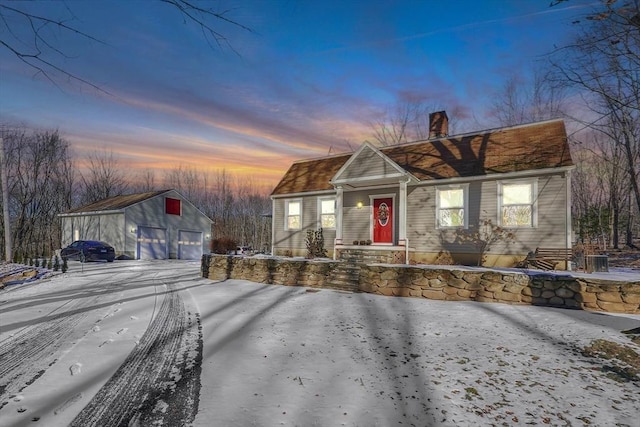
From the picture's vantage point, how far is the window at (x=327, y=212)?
50.9 feet

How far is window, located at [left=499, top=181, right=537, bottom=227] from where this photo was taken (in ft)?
38.2

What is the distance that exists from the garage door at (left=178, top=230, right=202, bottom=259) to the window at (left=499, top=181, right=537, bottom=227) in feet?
78.0

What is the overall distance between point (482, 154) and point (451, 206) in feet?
7.56

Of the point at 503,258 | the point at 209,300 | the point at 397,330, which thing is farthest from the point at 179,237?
the point at 397,330

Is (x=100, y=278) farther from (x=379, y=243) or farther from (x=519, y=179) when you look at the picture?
(x=519, y=179)

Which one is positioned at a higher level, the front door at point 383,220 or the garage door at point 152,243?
the front door at point 383,220

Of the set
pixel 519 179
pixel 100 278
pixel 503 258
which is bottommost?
pixel 100 278

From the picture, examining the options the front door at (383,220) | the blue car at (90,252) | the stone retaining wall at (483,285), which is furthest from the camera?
the blue car at (90,252)

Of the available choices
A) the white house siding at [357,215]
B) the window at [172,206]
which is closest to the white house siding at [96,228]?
the window at [172,206]

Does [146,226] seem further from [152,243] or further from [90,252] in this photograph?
[90,252]

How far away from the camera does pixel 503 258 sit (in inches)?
469

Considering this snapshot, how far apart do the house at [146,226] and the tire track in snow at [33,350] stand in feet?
63.8

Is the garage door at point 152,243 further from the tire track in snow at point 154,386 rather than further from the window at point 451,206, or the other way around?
the tire track in snow at point 154,386

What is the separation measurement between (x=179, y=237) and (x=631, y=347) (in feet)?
91.8
